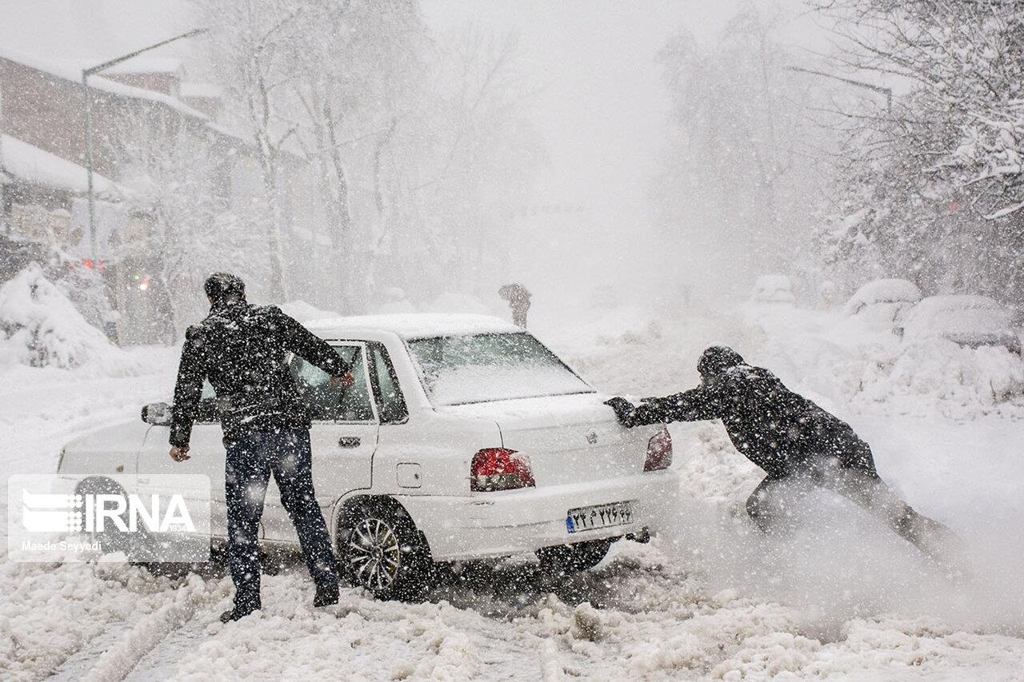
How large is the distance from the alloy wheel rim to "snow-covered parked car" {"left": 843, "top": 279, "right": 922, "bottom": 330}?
1902cm

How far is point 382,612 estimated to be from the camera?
16.6 feet

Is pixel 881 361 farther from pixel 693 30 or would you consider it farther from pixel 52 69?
pixel 693 30

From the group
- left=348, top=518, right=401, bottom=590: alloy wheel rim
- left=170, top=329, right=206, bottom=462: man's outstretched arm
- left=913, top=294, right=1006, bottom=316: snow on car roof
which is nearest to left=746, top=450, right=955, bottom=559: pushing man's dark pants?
left=348, top=518, right=401, bottom=590: alloy wheel rim

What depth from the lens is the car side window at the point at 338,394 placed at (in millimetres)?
5590

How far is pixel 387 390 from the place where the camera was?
5516 millimetres

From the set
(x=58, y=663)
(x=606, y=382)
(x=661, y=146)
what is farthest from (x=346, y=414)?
(x=661, y=146)

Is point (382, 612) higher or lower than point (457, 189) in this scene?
lower

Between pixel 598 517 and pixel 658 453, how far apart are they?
671 millimetres

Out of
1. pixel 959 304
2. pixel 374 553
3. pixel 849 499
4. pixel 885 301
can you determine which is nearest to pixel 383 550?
pixel 374 553

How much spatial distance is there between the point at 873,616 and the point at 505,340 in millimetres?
2701

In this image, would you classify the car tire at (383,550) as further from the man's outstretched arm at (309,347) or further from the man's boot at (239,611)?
the man's outstretched arm at (309,347)

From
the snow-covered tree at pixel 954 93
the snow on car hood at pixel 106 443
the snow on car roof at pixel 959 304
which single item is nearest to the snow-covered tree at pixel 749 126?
the snow on car roof at pixel 959 304

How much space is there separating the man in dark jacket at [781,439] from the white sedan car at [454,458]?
258 mm

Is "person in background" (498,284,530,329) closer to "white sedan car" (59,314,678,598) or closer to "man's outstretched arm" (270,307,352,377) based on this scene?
"white sedan car" (59,314,678,598)
